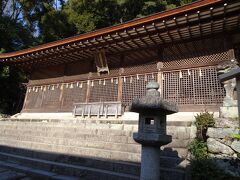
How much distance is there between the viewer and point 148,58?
10531 millimetres

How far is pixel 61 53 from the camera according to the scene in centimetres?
1205

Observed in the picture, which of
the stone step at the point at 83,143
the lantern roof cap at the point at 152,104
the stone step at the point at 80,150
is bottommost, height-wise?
the stone step at the point at 80,150

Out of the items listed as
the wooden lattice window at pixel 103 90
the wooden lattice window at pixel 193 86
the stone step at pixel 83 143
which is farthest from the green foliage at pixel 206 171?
the wooden lattice window at pixel 103 90

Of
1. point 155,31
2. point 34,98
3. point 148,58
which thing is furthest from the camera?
point 34,98

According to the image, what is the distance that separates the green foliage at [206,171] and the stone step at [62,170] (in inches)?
53.8

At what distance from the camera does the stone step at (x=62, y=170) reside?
520 cm

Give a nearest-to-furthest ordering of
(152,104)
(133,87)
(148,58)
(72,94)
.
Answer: (152,104) < (148,58) < (133,87) < (72,94)

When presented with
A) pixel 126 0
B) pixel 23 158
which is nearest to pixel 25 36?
pixel 126 0

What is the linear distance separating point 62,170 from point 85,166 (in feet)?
2.20

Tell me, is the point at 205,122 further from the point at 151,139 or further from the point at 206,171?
the point at 151,139

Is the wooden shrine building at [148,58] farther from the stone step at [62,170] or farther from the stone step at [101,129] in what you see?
the stone step at [62,170]

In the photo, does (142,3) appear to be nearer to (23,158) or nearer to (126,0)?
(126,0)

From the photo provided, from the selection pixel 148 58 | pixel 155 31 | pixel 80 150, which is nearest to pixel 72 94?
pixel 148 58

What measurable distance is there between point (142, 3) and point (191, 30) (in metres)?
16.3
